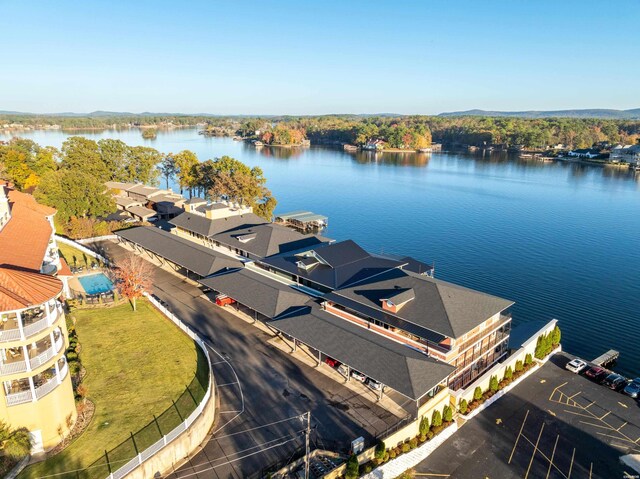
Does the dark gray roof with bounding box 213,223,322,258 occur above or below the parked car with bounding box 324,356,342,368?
above

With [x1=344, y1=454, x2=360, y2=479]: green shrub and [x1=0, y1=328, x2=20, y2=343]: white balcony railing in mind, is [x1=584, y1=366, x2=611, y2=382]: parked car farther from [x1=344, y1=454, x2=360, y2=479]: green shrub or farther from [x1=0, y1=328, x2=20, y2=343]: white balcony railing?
[x1=0, y1=328, x2=20, y2=343]: white balcony railing

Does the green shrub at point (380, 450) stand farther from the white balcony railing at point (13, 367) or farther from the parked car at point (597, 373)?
the parked car at point (597, 373)

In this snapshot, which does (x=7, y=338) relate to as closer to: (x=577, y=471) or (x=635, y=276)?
(x=577, y=471)


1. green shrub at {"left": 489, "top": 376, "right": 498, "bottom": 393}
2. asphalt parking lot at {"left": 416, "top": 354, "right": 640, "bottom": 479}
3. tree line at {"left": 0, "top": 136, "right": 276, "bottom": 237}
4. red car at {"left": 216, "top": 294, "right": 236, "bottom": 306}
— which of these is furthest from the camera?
tree line at {"left": 0, "top": 136, "right": 276, "bottom": 237}

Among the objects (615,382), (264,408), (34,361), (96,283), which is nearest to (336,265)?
(264,408)

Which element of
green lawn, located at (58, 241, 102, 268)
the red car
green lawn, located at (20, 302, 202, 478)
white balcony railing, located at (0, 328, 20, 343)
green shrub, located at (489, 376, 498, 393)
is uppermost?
white balcony railing, located at (0, 328, 20, 343)

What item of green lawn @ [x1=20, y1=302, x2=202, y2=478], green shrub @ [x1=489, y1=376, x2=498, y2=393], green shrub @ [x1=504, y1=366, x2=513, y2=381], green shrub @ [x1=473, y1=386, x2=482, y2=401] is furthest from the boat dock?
green lawn @ [x1=20, y1=302, x2=202, y2=478]
